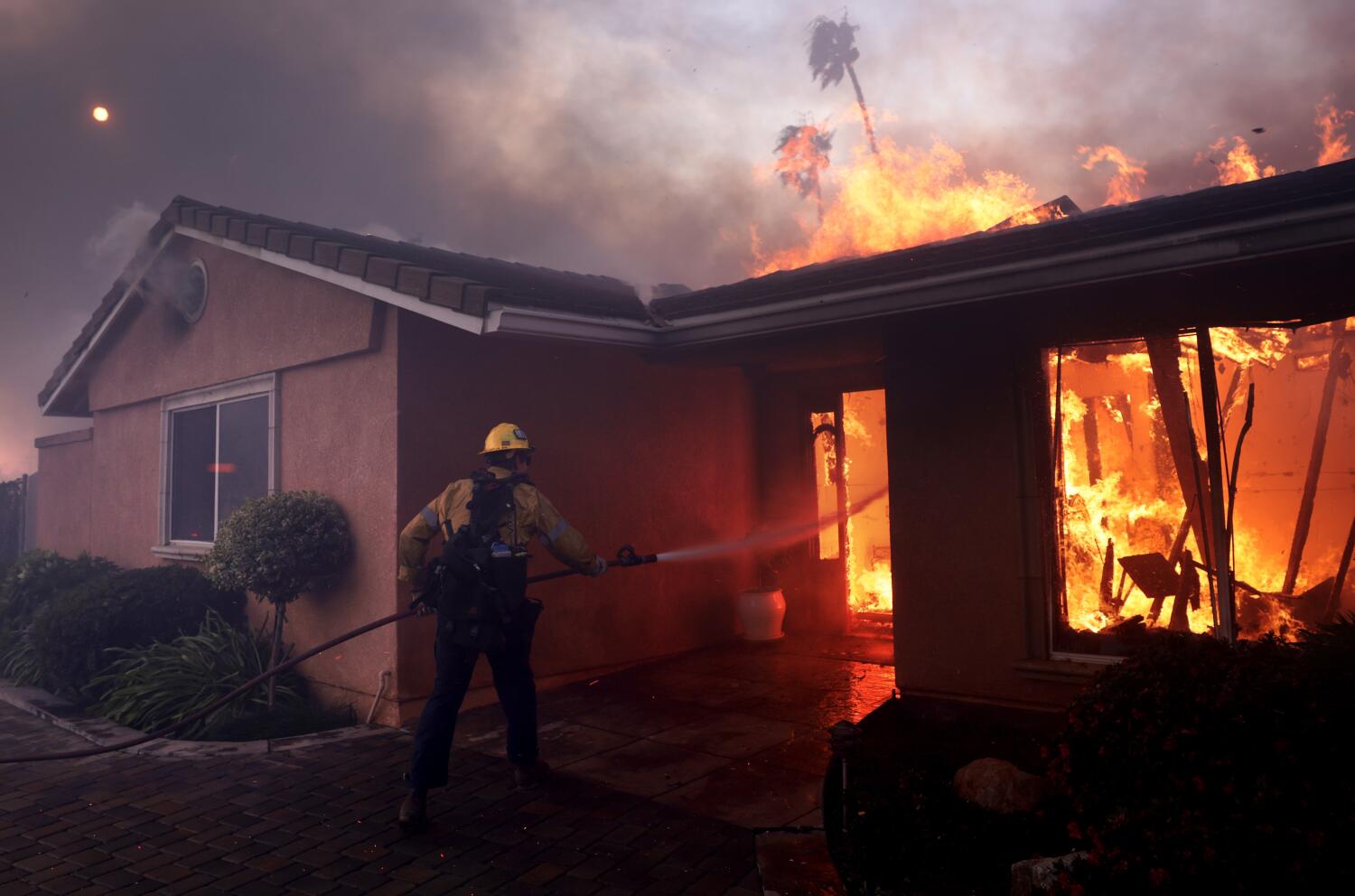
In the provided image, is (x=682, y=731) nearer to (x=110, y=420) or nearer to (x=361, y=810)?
(x=361, y=810)

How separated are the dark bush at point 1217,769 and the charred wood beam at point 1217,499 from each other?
150 centimetres

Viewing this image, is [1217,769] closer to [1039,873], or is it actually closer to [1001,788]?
[1039,873]

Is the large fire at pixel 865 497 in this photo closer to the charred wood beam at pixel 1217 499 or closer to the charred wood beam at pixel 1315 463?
the charred wood beam at pixel 1315 463

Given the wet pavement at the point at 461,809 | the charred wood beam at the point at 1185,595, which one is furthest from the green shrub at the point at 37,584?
the charred wood beam at the point at 1185,595

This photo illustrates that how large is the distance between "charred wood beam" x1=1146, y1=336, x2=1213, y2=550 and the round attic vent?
8617 millimetres

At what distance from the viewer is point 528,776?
16.2 feet

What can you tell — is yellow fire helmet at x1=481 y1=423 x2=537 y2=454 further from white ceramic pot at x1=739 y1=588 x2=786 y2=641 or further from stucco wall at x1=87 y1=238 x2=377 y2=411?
white ceramic pot at x1=739 y1=588 x2=786 y2=641

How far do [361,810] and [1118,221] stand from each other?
521cm

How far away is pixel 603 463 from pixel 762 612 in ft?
7.64

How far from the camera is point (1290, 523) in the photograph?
567 cm

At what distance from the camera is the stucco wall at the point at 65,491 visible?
11117mm

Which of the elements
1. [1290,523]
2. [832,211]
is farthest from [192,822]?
[832,211]

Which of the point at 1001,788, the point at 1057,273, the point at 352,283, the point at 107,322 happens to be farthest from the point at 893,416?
the point at 107,322

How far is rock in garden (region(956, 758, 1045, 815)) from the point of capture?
4.21 meters
